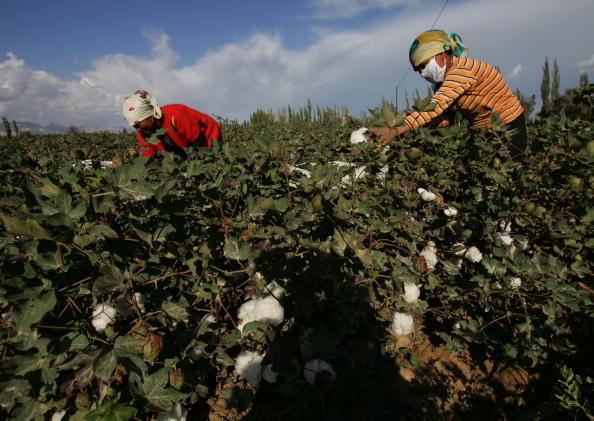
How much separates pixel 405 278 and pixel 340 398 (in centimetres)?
58

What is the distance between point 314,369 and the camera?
88 centimetres

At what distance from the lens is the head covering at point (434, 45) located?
2.31 m

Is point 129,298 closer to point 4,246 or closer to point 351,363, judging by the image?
point 4,246

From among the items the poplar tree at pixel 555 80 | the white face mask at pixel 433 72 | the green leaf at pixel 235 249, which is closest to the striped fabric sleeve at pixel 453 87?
the white face mask at pixel 433 72

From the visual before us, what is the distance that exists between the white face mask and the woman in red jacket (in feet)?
6.45

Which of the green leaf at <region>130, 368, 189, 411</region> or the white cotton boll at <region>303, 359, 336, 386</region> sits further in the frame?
the green leaf at <region>130, 368, 189, 411</region>

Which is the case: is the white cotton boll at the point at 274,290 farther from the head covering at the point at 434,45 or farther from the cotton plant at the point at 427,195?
the head covering at the point at 434,45

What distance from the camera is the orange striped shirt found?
2252mm

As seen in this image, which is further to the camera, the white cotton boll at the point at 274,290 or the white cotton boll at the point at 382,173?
the white cotton boll at the point at 382,173

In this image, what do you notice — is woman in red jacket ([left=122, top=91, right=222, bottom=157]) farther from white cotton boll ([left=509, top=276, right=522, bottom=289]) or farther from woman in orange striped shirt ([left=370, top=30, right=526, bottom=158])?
white cotton boll ([left=509, top=276, right=522, bottom=289])

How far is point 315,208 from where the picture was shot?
1067mm

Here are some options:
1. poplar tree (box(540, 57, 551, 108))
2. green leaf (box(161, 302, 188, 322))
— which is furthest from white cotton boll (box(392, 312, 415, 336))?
poplar tree (box(540, 57, 551, 108))

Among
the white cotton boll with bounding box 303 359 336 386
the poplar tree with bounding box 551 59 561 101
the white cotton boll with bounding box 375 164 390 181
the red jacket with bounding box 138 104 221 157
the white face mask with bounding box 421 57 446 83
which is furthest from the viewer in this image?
the poplar tree with bounding box 551 59 561 101

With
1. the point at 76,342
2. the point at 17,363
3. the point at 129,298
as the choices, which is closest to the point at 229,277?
the point at 129,298
